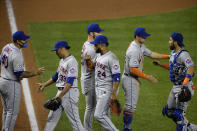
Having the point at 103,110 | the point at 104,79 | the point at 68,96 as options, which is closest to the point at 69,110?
the point at 68,96

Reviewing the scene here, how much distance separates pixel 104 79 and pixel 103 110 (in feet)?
1.84

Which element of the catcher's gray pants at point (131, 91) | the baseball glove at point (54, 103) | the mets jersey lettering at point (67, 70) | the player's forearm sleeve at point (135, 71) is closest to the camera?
the baseball glove at point (54, 103)

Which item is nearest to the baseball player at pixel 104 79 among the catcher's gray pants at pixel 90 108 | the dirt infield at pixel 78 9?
the catcher's gray pants at pixel 90 108

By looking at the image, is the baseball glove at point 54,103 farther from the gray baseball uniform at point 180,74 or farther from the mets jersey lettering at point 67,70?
the gray baseball uniform at point 180,74

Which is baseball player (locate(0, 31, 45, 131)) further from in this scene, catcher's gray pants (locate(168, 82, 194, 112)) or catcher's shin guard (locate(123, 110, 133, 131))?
catcher's gray pants (locate(168, 82, 194, 112))

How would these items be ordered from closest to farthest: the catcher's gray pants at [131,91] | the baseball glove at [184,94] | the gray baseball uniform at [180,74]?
the baseball glove at [184,94], the gray baseball uniform at [180,74], the catcher's gray pants at [131,91]

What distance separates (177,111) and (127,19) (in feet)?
26.2

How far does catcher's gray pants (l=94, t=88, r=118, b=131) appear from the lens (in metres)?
Answer: 6.41

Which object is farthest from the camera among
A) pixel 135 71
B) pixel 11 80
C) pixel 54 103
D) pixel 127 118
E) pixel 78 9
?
pixel 78 9

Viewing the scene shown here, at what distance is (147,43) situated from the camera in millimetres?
12297

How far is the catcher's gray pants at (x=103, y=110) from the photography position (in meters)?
6.41

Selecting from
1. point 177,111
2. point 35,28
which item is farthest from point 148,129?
point 35,28

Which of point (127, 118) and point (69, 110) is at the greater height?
point (69, 110)

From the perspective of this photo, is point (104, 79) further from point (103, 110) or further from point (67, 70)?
point (67, 70)
